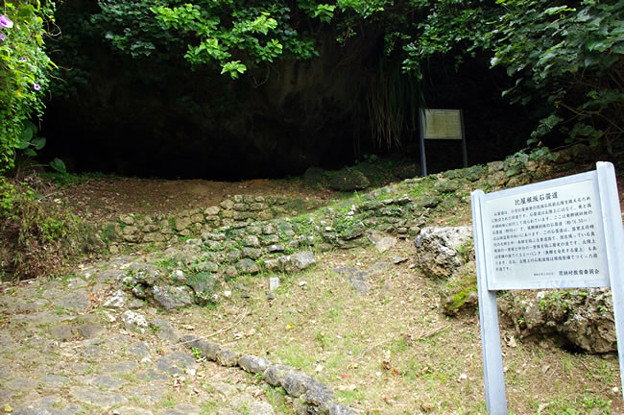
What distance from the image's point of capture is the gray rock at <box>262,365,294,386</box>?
128 inches

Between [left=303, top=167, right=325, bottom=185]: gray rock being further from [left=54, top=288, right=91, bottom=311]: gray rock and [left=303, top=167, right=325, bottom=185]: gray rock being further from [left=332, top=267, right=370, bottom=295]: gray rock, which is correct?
[left=54, top=288, right=91, bottom=311]: gray rock

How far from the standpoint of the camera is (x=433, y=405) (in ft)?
8.97

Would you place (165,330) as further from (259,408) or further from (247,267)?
(259,408)

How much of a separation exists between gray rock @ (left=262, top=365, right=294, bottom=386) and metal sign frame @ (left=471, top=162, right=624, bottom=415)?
5.05 feet

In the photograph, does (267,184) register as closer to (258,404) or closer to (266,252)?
Answer: (266,252)

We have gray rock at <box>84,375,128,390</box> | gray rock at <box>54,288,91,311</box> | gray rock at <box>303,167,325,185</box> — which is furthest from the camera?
gray rock at <box>303,167,325,185</box>

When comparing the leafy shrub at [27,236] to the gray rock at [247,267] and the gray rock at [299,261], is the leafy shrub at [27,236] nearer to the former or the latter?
the gray rock at [247,267]

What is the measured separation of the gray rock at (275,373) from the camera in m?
3.25

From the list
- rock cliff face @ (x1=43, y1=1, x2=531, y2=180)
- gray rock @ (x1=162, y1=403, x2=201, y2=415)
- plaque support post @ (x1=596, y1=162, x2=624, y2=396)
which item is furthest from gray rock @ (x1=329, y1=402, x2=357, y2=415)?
rock cliff face @ (x1=43, y1=1, x2=531, y2=180)

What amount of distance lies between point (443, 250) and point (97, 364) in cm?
333

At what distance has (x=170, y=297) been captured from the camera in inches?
179

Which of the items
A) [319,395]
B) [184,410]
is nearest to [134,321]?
[184,410]

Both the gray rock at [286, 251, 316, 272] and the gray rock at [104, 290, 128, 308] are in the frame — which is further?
the gray rock at [286, 251, 316, 272]

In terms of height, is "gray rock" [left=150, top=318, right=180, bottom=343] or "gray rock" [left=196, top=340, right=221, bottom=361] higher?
"gray rock" [left=150, top=318, right=180, bottom=343]
